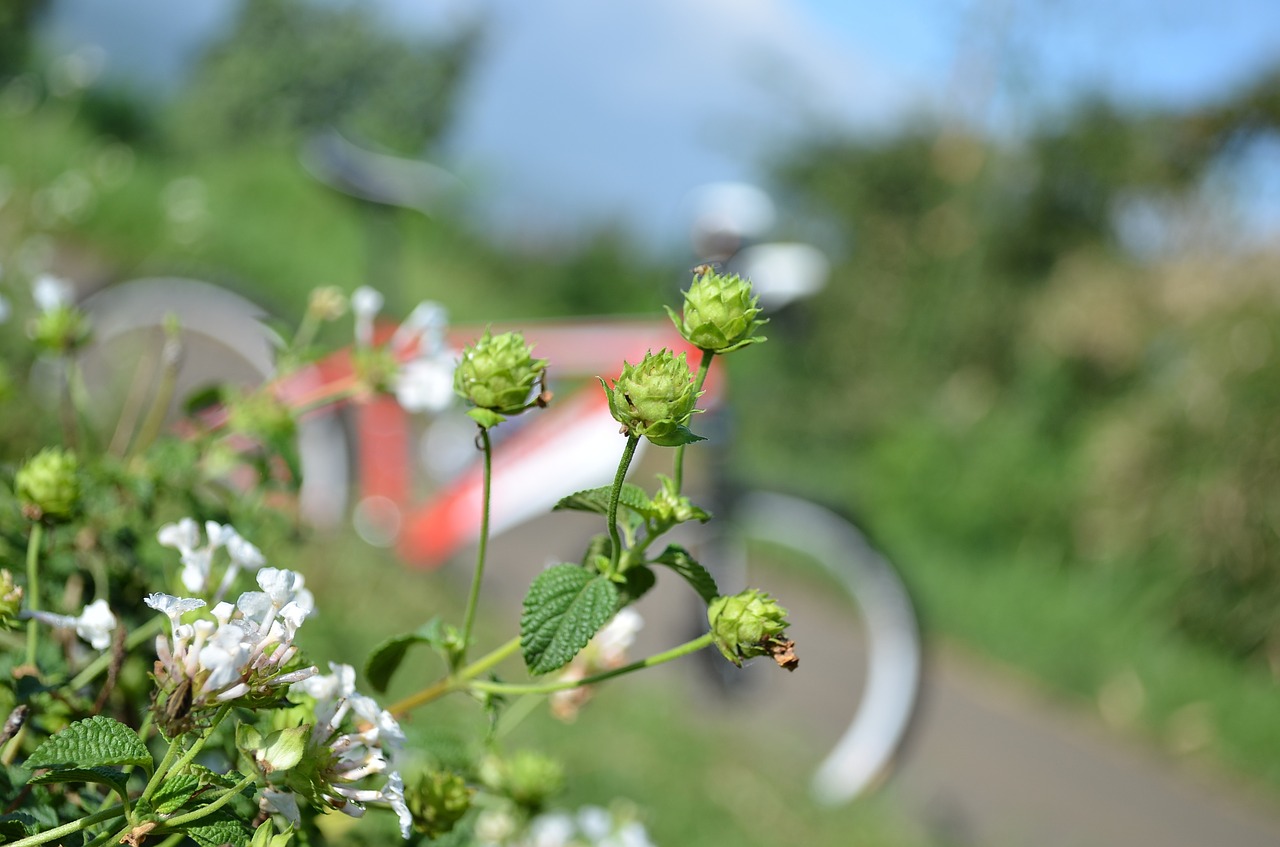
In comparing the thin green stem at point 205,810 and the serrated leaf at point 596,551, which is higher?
the serrated leaf at point 596,551

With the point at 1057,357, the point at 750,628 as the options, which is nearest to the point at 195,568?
the point at 750,628

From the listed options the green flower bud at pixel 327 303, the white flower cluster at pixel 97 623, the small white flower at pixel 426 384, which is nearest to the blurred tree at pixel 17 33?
the green flower bud at pixel 327 303

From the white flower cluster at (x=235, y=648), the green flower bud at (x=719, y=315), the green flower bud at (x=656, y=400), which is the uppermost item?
the green flower bud at (x=719, y=315)

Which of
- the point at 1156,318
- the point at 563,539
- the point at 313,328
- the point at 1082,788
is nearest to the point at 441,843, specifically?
the point at 313,328

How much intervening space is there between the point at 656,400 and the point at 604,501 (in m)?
0.07

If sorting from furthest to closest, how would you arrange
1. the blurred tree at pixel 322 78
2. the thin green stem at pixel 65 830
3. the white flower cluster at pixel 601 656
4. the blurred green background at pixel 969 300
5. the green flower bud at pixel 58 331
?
1. the blurred green background at pixel 969 300
2. the blurred tree at pixel 322 78
3. the green flower bud at pixel 58 331
4. the white flower cluster at pixel 601 656
5. the thin green stem at pixel 65 830

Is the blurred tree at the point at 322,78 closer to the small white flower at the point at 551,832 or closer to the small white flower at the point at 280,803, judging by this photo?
the small white flower at the point at 551,832

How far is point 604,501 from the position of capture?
451 millimetres

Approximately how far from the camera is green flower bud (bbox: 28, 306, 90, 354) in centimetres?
68

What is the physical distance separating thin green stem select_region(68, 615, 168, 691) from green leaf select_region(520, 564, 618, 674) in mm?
150

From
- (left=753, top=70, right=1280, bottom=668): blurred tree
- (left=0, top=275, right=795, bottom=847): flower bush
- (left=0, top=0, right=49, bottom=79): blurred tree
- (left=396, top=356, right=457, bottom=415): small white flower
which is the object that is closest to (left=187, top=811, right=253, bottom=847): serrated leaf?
(left=0, top=275, right=795, bottom=847): flower bush

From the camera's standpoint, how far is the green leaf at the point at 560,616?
1.43ft

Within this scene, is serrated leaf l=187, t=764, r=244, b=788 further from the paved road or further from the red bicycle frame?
the paved road

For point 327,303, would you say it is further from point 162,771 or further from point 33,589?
point 162,771
